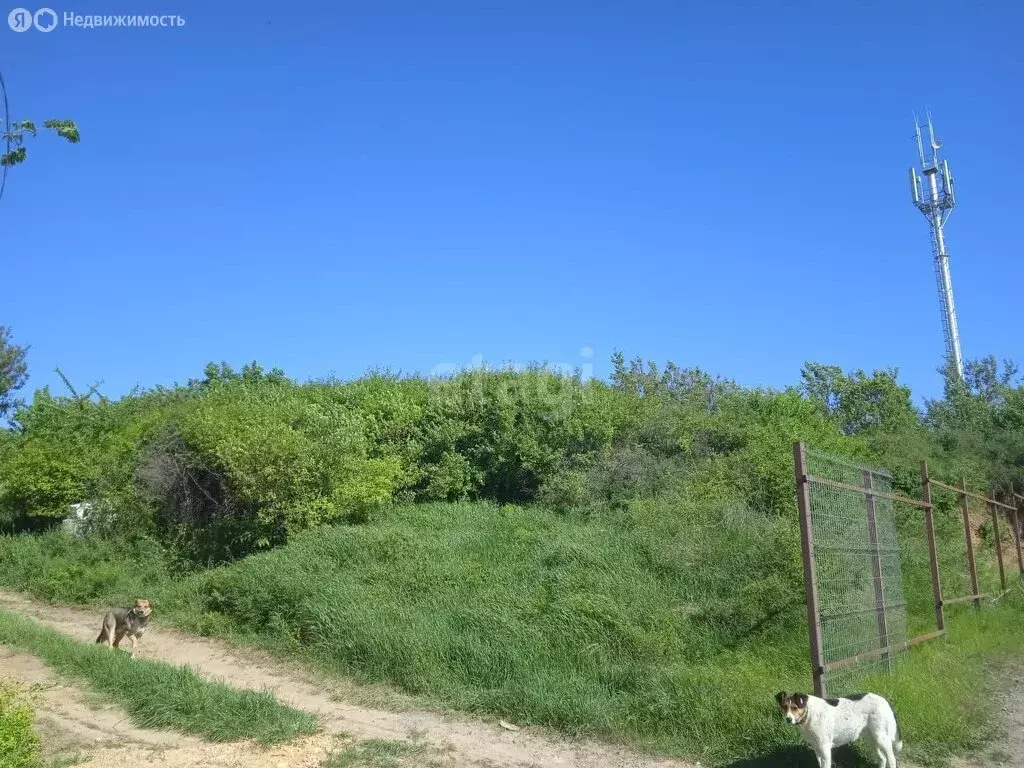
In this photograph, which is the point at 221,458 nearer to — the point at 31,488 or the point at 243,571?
the point at 243,571

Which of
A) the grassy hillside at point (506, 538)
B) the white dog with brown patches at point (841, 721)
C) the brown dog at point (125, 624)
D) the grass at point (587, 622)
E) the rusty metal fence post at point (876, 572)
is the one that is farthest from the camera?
the brown dog at point (125, 624)

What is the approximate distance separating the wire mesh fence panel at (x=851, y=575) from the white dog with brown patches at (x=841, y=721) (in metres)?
0.56

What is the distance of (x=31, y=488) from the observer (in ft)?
61.9

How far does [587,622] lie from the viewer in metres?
9.77

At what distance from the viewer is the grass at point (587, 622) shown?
7578 millimetres

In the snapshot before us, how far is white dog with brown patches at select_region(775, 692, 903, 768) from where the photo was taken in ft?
20.3

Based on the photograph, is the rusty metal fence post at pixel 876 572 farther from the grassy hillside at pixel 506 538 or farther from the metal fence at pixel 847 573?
the grassy hillside at pixel 506 538

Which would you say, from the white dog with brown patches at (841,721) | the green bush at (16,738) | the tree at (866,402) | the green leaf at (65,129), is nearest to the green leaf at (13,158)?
the green leaf at (65,129)

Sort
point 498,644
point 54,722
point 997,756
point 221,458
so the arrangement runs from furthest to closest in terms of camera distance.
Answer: point 221,458, point 498,644, point 54,722, point 997,756

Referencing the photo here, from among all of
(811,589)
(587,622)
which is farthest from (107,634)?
(811,589)

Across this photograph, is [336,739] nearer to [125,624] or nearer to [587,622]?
[587,622]

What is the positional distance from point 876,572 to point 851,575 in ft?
2.21

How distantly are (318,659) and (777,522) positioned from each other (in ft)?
22.5

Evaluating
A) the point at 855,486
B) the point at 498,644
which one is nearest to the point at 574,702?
the point at 498,644
